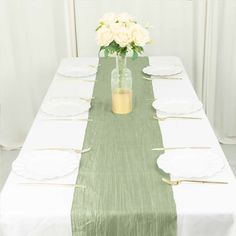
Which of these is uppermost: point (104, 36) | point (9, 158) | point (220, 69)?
point (104, 36)

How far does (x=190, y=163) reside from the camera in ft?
5.83

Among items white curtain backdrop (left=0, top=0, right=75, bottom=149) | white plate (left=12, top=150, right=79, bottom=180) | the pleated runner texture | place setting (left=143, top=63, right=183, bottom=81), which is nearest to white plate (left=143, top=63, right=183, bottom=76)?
place setting (left=143, top=63, right=183, bottom=81)

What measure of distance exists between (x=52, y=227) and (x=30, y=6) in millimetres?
2121

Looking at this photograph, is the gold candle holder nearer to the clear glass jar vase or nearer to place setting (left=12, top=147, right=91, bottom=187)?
the clear glass jar vase

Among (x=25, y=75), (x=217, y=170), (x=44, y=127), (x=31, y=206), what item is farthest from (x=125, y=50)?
(x=25, y=75)

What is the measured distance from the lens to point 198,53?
340 cm

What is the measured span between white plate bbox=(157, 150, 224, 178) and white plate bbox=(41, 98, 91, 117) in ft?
2.03

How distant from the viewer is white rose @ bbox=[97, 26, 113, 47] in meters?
1.99

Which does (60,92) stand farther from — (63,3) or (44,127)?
(63,3)

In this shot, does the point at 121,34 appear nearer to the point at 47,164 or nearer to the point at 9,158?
the point at 47,164

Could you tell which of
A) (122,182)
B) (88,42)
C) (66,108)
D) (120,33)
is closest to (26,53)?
(88,42)

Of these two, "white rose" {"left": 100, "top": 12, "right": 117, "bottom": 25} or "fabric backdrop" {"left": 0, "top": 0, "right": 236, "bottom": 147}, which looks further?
"fabric backdrop" {"left": 0, "top": 0, "right": 236, "bottom": 147}

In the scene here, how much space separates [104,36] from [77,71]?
0.90 m

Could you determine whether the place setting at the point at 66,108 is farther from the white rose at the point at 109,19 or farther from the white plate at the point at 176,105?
the white rose at the point at 109,19
